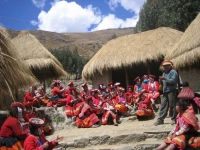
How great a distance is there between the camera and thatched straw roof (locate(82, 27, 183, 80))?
1117cm

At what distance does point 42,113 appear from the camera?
26.3 ft

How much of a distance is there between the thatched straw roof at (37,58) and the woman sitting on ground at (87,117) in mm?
5021

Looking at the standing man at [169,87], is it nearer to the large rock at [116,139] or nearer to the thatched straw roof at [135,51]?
the large rock at [116,139]

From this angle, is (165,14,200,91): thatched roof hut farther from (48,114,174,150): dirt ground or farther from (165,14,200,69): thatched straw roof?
(48,114,174,150): dirt ground

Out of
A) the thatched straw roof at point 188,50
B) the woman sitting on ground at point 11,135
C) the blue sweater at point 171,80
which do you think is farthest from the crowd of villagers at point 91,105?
the blue sweater at point 171,80

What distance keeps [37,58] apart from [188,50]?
751cm

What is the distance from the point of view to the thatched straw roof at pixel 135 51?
11.2 m

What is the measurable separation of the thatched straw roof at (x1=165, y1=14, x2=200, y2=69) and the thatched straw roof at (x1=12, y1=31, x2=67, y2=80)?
19.7ft

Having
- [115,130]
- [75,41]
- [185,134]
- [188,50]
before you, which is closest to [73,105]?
[115,130]

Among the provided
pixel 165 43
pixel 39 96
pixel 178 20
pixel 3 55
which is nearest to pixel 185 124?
pixel 3 55

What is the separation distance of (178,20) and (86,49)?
173ft

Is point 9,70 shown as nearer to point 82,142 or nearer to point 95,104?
point 82,142

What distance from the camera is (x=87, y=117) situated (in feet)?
25.6

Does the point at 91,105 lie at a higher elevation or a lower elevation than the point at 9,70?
lower
